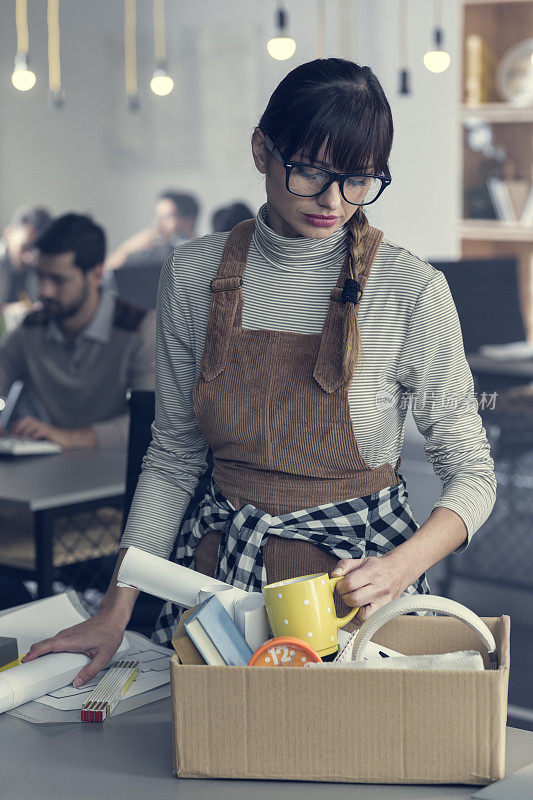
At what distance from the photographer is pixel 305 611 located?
1021 millimetres

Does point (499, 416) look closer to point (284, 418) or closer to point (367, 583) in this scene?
point (284, 418)

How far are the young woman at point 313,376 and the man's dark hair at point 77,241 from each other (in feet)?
6.21

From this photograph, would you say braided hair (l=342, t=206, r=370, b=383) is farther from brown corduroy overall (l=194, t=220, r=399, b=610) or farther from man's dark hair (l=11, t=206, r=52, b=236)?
man's dark hair (l=11, t=206, r=52, b=236)

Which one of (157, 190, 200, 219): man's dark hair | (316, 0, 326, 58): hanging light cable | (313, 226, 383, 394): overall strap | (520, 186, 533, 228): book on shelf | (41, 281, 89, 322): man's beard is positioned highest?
(316, 0, 326, 58): hanging light cable

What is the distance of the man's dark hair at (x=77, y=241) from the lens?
126 inches

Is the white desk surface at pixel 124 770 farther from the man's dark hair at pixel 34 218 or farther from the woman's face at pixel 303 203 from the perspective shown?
the man's dark hair at pixel 34 218

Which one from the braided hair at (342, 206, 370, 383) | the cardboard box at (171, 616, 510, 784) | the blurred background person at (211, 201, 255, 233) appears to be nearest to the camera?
the cardboard box at (171, 616, 510, 784)

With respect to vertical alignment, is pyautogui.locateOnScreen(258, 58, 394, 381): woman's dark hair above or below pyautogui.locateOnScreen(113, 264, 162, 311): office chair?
above

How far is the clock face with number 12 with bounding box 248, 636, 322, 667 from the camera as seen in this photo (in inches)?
38.9

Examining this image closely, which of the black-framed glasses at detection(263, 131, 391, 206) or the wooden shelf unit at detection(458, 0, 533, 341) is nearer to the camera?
the black-framed glasses at detection(263, 131, 391, 206)

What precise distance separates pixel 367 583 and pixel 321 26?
5.31 m

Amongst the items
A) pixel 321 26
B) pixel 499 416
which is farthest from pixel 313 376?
pixel 321 26

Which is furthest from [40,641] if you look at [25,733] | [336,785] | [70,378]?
[70,378]

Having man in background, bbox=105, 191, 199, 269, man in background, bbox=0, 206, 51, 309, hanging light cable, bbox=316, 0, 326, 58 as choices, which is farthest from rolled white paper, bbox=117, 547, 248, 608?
man in background, bbox=0, 206, 51, 309
